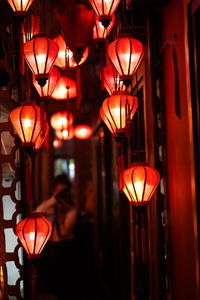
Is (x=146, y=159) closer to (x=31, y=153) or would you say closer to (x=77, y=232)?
(x=31, y=153)

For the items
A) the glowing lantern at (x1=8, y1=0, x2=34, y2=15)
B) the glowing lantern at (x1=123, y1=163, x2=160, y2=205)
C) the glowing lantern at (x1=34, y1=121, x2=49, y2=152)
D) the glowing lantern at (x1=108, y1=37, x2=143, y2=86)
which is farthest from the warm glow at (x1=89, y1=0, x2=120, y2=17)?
the glowing lantern at (x1=123, y1=163, x2=160, y2=205)

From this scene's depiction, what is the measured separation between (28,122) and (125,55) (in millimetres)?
1152

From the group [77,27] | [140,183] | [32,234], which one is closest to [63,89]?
[77,27]

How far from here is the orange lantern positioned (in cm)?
402

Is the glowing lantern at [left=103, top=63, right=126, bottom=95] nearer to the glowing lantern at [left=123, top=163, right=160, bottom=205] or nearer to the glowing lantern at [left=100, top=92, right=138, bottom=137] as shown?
the glowing lantern at [left=100, top=92, right=138, bottom=137]

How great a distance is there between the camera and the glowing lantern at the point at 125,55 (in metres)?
3.88

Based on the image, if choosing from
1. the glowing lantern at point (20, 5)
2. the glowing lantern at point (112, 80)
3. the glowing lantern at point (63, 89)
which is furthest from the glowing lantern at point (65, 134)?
the glowing lantern at point (20, 5)

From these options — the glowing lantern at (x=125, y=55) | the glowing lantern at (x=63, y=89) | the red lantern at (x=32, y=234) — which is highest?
the glowing lantern at (x=63, y=89)

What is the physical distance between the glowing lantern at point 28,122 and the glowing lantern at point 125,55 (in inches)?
36.8

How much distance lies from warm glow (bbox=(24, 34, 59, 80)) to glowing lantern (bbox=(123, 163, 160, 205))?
1.28m

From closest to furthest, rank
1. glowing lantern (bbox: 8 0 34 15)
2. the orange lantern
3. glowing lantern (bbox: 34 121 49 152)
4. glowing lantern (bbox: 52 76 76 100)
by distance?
the orange lantern, glowing lantern (bbox: 8 0 34 15), glowing lantern (bbox: 34 121 49 152), glowing lantern (bbox: 52 76 76 100)

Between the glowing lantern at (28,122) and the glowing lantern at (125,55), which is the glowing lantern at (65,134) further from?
the glowing lantern at (125,55)

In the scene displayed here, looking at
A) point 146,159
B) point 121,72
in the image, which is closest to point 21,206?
point 146,159

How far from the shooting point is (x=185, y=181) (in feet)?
13.2
